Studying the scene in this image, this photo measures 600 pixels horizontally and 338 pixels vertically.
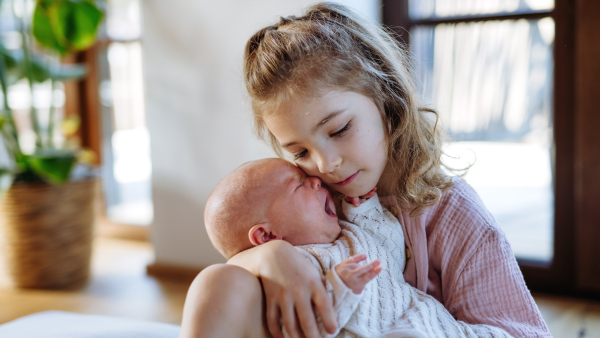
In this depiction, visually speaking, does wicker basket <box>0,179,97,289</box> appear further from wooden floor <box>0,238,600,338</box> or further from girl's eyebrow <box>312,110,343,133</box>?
girl's eyebrow <box>312,110,343,133</box>

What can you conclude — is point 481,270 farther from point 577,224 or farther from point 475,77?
point 475,77

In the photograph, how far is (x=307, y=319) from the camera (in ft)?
2.74

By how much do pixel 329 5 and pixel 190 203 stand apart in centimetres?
128

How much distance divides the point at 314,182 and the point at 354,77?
21 cm

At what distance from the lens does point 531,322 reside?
967 millimetres

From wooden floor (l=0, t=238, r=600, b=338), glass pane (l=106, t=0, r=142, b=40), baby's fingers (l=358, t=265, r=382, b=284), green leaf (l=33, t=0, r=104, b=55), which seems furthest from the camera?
glass pane (l=106, t=0, r=142, b=40)

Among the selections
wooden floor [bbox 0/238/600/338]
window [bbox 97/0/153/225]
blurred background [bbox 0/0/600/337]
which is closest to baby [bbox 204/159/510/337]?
blurred background [bbox 0/0/600/337]

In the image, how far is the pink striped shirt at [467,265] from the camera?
0.97 metres

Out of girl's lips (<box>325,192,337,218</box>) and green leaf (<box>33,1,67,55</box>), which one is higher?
green leaf (<box>33,1,67,55</box>)

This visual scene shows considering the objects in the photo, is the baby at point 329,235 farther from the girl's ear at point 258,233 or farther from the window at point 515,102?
the window at point 515,102

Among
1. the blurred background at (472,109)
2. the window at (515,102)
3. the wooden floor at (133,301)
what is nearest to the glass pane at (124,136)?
the wooden floor at (133,301)

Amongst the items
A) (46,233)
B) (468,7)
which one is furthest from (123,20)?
(468,7)

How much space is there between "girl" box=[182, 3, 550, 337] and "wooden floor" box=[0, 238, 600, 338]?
25.2 inches

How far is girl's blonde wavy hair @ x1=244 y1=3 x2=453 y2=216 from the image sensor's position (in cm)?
94
